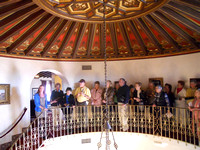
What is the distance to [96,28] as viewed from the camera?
5.95 meters

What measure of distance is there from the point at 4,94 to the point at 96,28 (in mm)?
4204

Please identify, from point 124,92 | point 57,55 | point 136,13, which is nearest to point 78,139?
point 124,92

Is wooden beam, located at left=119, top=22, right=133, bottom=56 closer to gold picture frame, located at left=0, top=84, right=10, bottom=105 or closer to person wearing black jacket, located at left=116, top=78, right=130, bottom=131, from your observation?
person wearing black jacket, located at left=116, top=78, right=130, bottom=131

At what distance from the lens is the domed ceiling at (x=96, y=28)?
4.05 m

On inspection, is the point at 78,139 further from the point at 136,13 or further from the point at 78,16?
the point at 136,13

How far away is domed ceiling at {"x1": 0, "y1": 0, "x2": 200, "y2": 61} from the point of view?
405 centimetres

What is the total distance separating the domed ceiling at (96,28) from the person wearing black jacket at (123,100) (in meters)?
2.08

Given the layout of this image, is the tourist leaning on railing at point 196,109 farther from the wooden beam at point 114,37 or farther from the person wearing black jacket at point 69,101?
the person wearing black jacket at point 69,101

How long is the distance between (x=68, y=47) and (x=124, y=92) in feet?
10.7

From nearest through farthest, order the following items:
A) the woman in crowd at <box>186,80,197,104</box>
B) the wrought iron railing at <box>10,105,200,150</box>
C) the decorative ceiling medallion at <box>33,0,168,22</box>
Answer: the decorative ceiling medallion at <box>33,0,168,22</box>, the wrought iron railing at <box>10,105,200,150</box>, the woman in crowd at <box>186,80,197,104</box>

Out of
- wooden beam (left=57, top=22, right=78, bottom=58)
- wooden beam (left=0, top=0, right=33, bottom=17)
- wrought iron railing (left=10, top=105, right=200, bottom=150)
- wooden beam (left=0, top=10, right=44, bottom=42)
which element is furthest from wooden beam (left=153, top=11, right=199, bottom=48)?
wooden beam (left=0, top=0, right=33, bottom=17)

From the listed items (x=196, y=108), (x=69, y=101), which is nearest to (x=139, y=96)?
(x=196, y=108)

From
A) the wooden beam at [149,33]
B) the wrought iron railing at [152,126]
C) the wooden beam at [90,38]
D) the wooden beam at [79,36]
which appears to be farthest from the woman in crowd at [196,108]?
the wooden beam at [79,36]

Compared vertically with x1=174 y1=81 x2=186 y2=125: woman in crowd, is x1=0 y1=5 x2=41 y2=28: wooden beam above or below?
above
